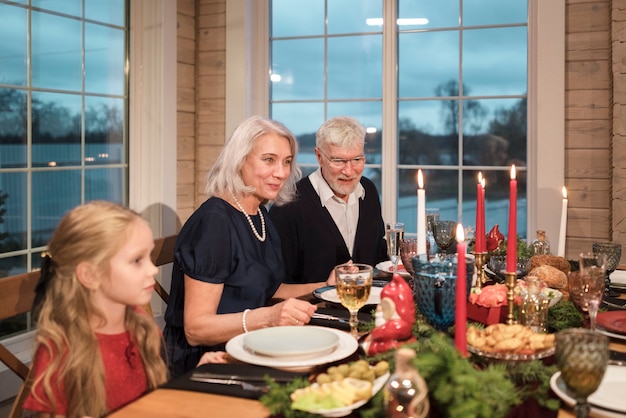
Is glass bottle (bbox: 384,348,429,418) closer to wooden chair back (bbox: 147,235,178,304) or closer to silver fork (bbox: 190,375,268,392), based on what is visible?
silver fork (bbox: 190,375,268,392)

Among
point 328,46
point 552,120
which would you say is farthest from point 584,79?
point 328,46

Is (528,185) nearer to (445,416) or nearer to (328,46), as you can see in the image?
(328,46)

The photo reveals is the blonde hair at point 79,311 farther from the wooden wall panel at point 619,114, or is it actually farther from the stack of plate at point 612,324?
the wooden wall panel at point 619,114

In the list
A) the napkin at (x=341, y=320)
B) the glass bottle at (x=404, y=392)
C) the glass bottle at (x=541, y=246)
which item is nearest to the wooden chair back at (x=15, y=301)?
the napkin at (x=341, y=320)

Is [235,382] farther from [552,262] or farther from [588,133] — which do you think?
[588,133]

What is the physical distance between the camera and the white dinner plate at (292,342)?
1399mm

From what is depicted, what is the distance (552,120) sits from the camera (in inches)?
145

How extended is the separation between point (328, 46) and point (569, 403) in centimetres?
344

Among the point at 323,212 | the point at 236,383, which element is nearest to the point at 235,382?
the point at 236,383

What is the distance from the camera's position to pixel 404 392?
1.12 meters

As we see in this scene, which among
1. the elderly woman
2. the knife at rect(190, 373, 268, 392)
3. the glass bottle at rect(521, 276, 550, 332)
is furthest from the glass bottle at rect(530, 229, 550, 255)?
the knife at rect(190, 373, 268, 392)

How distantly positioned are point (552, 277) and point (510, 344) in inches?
30.9

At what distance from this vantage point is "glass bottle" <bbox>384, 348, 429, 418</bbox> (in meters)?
1.09

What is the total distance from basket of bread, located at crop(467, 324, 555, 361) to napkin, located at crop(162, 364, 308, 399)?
34 cm
